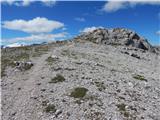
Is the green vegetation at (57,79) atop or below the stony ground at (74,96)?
atop

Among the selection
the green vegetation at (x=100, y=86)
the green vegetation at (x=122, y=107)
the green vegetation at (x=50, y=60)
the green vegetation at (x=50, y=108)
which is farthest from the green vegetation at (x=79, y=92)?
the green vegetation at (x=50, y=60)

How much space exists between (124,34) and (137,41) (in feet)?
16.2

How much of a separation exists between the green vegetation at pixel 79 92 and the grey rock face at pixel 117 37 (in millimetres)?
58529

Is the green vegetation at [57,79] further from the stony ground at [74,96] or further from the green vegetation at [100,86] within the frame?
the green vegetation at [100,86]

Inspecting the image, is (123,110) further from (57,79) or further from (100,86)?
(57,79)

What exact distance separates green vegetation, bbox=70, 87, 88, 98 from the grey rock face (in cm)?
5853

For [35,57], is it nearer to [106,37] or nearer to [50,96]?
[50,96]

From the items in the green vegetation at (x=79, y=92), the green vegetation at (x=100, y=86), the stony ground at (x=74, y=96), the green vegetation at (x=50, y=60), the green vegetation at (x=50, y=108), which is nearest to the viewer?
the stony ground at (x=74, y=96)

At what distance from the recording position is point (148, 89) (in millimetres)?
36719

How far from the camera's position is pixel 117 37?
313ft

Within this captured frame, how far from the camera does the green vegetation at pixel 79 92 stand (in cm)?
3100

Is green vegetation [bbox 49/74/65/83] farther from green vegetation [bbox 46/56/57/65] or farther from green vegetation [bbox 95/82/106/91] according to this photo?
green vegetation [bbox 46/56/57/65]

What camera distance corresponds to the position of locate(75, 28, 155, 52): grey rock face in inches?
3642

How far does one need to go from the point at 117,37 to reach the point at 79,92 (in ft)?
216
